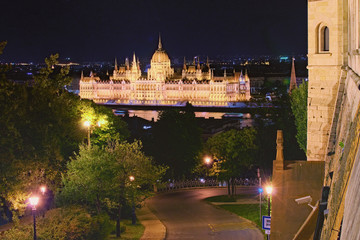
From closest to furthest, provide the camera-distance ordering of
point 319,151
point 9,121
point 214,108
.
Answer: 1. point 319,151
2. point 9,121
3. point 214,108

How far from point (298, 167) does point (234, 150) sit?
66.8ft

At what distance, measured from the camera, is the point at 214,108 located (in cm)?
11412

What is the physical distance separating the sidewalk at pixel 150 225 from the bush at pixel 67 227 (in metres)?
2.03

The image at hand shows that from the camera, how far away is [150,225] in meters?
24.8

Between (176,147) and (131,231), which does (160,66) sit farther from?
(131,231)

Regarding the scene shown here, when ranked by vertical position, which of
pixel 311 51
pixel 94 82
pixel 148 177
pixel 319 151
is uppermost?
pixel 94 82

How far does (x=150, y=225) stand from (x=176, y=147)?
15084mm

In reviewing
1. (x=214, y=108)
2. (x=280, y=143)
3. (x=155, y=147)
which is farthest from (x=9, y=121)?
(x=214, y=108)

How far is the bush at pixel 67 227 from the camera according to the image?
17969 millimetres

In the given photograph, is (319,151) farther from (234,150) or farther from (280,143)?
(234,150)

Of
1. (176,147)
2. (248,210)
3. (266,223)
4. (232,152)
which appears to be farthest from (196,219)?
(176,147)

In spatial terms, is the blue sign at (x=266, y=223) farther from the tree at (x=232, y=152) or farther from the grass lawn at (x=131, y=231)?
the tree at (x=232, y=152)

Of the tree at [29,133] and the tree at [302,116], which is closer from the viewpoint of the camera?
the tree at [29,133]

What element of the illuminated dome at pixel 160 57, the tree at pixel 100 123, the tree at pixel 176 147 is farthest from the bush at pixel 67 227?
the illuminated dome at pixel 160 57
